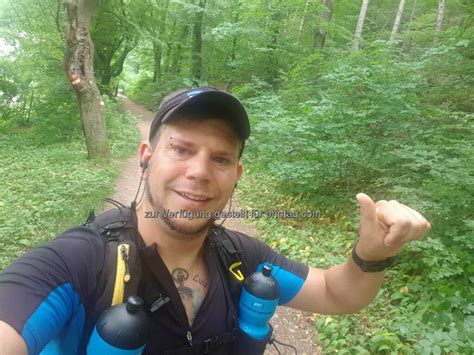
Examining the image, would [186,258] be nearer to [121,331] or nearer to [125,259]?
[125,259]

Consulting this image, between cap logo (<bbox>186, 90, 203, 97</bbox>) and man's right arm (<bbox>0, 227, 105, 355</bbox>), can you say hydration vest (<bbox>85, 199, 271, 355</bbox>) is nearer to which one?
man's right arm (<bbox>0, 227, 105, 355</bbox>)

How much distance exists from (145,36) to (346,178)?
12.9 m

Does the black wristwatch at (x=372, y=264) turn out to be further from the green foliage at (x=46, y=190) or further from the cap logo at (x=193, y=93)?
the green foliage at (x=46, y=190)

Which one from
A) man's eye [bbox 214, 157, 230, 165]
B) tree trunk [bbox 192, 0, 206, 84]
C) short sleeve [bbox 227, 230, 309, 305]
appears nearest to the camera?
man's eye [bbox 214, 157, 230, 165]

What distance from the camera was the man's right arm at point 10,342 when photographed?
1.06m

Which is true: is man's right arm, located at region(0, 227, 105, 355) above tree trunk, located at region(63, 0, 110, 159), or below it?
above

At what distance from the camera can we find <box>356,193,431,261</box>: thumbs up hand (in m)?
1.38

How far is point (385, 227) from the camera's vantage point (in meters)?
1.48

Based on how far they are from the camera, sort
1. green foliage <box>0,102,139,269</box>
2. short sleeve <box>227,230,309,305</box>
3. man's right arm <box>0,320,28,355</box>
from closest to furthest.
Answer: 1. man's right arm <box>0,320,28,355</box>
2. short sleeve <box>227,230,309,305</box>
3. green foliage <box>0,102,139,269</box>

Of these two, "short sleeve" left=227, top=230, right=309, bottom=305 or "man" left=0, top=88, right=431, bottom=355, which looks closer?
"man" left=0, top=88, right=431, bottom=355

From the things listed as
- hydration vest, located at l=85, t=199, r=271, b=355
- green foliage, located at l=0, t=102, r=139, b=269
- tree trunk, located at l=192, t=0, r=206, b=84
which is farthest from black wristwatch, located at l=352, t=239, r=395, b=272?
tree trunk, located at l=192, t=0, r=206, b=84

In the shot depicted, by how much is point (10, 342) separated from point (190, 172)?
3.14 ft

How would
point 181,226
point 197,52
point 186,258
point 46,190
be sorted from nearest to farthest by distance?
1. point 181,226
2. point 186,258
3. point 46,190
4. point 197,52

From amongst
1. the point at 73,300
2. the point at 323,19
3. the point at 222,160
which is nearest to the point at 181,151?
the point at 222,160
